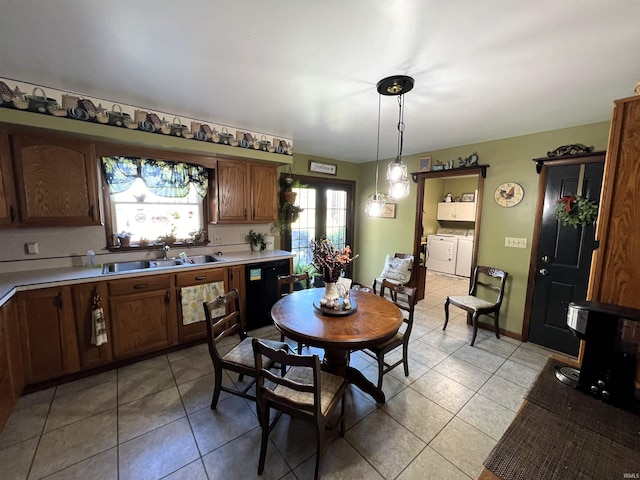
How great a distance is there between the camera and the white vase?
2.03m

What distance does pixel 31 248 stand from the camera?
240 cm

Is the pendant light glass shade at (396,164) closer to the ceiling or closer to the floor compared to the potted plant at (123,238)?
closer to the ceiling

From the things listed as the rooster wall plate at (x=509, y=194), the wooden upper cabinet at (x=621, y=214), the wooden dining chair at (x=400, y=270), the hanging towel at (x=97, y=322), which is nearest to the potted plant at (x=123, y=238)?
the hanging towel at (x=97, y=322)

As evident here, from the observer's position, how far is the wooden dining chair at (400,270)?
4.07 m

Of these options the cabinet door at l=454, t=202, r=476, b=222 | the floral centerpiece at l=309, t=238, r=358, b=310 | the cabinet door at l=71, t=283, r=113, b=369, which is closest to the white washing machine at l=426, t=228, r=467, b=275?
the cabinet door at l=454, t=202, r=476, b=222

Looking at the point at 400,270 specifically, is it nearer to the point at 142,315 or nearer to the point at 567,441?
the point at 567,441

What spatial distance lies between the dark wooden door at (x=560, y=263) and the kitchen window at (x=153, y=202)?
13.5 feet

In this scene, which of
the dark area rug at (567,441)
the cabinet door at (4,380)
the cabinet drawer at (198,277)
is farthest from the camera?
the cabinet drawer at (198,277)

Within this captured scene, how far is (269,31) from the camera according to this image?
1406 millimetres

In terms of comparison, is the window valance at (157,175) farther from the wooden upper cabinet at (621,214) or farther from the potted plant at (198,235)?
the wooden upper cabinet at (621,214)

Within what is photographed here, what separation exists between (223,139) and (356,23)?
7.15 feet

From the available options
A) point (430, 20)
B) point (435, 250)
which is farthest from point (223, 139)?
point (435, 250)

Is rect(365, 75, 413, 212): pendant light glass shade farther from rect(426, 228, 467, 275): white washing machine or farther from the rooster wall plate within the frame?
rect(426, 228, 467, 275): white washing machine

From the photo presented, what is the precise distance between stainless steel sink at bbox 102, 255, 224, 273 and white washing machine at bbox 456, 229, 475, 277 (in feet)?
17.4
